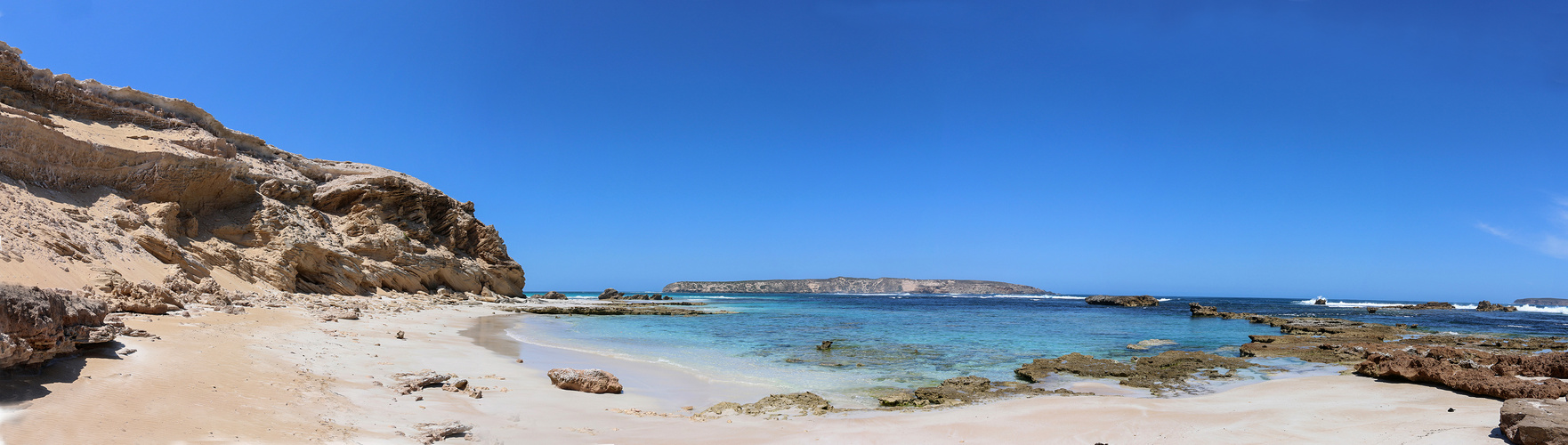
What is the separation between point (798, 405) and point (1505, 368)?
37.6 feet

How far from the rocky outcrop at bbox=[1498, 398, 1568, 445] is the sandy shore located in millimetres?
274

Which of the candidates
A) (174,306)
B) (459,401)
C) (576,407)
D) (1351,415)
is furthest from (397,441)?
(1351,415)

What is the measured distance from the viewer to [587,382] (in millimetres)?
8328

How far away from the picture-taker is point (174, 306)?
9922 millimetres

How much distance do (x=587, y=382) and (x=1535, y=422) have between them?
9721mm

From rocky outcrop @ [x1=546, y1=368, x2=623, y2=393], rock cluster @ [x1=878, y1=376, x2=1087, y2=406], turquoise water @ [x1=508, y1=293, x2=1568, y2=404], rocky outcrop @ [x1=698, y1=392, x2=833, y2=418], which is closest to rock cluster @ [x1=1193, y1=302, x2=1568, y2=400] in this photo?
turquoise water @ [x1=508, y1=293, x2=1568, y2=404]

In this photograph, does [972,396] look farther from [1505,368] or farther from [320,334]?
[320,334]

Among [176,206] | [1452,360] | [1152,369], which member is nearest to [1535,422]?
[1152,369]

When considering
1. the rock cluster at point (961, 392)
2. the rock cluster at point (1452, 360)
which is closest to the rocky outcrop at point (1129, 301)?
the rock cluster at point (1452, 360)

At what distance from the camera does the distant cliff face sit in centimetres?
14600

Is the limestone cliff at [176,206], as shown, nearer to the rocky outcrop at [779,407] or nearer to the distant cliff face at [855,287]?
the rocky outcrop at [779,407]

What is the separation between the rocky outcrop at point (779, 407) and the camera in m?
7.51

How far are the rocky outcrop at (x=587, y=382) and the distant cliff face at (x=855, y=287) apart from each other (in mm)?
131346

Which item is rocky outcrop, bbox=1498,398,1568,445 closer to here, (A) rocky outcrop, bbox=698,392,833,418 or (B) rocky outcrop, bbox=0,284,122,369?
(A) rocky outcrop, bbox=698,392,833,418
